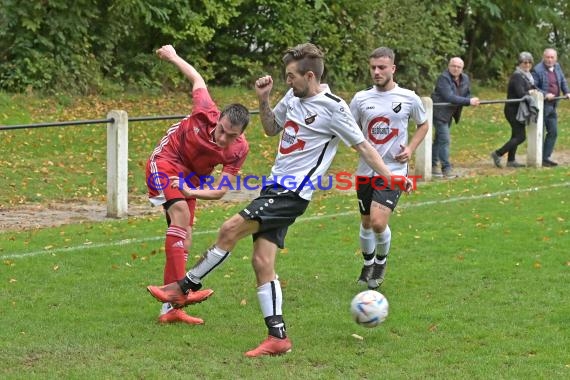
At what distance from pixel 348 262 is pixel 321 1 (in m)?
14.8

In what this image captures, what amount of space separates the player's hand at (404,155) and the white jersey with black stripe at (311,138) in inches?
68.8

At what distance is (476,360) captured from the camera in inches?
287

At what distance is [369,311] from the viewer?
7727 millimetres

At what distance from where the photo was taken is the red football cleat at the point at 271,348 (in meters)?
7.45

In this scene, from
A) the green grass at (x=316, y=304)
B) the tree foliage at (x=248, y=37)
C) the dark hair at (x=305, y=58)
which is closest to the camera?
the green grass at (x=316, y=304)

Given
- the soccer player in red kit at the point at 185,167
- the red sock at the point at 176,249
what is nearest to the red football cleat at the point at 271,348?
the soccer player in red kit at the point at 185,167

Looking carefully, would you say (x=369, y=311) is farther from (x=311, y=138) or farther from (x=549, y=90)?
(x=549, y=90)

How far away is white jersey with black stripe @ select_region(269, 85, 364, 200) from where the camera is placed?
771cm

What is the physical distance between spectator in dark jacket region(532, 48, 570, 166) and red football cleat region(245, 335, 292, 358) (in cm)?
1276

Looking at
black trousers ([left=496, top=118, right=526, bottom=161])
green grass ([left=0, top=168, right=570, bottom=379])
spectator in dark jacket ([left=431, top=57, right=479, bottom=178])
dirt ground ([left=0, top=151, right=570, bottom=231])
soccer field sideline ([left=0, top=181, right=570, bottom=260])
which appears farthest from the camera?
black trousers ([left=496, top=118, right=526, bottom=161])

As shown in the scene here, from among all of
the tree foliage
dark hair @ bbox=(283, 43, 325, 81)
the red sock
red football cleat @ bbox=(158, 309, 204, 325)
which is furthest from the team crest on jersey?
the tree foliage

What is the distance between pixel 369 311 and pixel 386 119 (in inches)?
96.0

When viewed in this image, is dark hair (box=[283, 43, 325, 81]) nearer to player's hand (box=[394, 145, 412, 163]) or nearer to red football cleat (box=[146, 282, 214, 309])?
red football cleat (box=[146, 282, 214, 309])

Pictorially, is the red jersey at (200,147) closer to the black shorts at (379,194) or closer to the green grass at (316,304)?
the green grass at (316,304)
